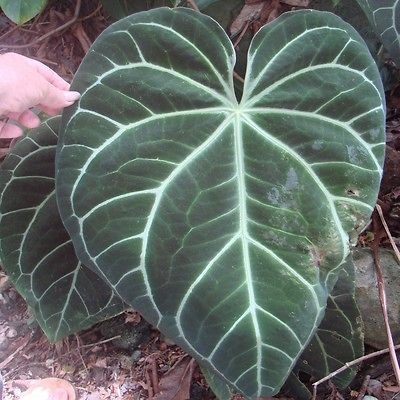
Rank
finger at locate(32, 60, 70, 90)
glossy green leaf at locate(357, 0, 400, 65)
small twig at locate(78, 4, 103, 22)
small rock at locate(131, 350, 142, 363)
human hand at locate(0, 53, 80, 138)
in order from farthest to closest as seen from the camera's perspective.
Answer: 1. small twig at locate(78, 4, 103, 22)
2. small rock at locate(131, 350, 142, 363)
3. glossy green leaf at locate(357, 0, 400, 65)
4. finger at locate(32, 60, 70, 90)
5. human hand at locate(0, 53, 80, 138)

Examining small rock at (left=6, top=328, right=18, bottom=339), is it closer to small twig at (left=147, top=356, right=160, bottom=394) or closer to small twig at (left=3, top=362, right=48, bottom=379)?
small twig at (left=3, top=362, right=48, bottom=379)

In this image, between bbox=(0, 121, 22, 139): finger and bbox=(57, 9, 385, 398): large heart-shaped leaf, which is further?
bbox=(0, 121, 22, 139): finger

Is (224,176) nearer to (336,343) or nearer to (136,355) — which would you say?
(336,343)

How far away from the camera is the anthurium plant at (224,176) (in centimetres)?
103

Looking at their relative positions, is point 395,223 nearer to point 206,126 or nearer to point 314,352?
point 314,352

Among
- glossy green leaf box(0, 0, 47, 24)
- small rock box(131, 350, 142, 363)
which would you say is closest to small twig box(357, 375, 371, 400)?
small rock box(131, 350, 142, 363)

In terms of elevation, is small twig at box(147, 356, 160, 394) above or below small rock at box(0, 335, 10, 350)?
below

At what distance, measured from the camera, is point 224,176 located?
1.06m

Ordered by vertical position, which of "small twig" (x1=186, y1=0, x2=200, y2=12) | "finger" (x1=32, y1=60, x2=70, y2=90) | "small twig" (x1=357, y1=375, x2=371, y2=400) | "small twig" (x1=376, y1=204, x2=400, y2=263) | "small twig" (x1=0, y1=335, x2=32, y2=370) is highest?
"finger" (x1=32, y1=60, x2=70, y2=90)

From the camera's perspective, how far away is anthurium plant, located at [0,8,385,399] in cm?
103

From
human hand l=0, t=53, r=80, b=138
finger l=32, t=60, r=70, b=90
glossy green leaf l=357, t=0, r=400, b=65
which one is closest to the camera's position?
human hand l=0, t=53, r=80, b=138

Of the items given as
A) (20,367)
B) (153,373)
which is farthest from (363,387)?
(20,367)

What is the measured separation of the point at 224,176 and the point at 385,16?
540 millimetres

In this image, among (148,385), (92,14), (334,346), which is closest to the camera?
(334,346)
